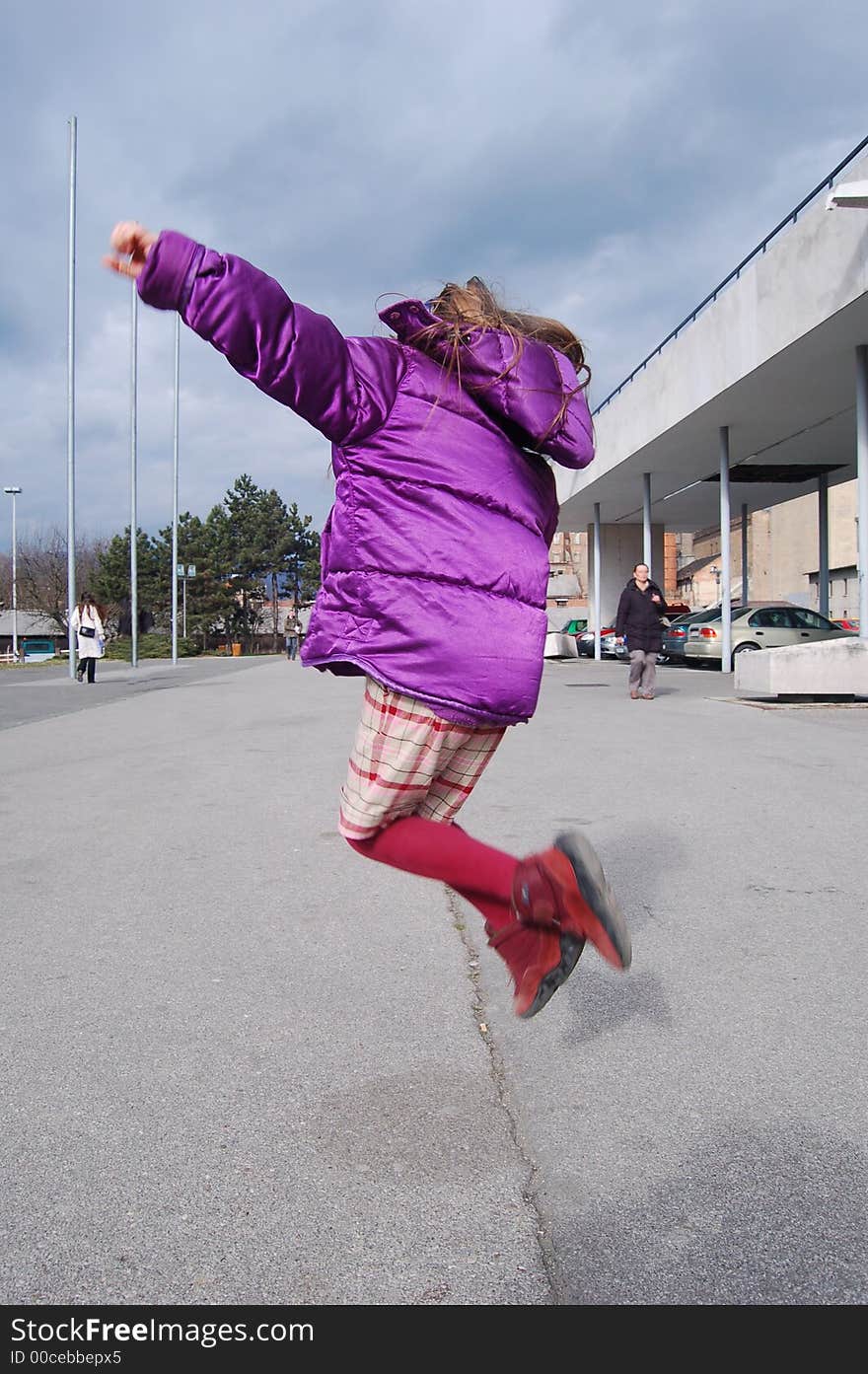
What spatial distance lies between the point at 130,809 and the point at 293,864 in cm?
188

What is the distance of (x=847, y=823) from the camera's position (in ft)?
18.8

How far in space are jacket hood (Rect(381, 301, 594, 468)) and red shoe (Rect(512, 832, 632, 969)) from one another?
933 mm

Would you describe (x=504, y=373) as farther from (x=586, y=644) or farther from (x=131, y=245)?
(x=586, y=644)

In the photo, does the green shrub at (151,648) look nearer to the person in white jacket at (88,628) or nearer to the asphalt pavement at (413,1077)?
the person in white jacket at (88,628)

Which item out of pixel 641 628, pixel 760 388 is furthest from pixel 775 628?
pixel 641 628

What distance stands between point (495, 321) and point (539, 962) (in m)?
1.43

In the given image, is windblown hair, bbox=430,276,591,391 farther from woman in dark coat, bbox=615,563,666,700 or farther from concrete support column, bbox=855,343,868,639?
concrete support column, bbox=855,343,868,639

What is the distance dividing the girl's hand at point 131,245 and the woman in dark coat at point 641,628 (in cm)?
1249

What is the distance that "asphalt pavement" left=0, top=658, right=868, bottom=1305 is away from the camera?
1832 mm

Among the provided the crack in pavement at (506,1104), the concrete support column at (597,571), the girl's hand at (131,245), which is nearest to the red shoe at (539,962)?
the crack in pavement at (506,1104)

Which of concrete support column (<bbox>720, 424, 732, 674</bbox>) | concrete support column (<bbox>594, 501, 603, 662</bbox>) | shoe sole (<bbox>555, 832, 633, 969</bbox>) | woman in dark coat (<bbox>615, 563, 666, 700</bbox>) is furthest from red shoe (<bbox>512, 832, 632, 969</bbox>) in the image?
concrete support column (<bbox>594, 501, 603, 662</bbox>)

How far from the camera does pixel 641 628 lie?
14570mm
